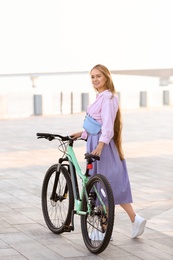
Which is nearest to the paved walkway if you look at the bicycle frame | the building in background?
the bicycle frame

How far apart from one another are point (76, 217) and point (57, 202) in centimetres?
63

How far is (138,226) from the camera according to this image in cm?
625

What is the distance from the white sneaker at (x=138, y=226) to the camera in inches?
245

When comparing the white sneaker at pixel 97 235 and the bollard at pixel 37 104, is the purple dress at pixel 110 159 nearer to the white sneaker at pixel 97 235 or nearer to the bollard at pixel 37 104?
the white sneaker at pixel 97 235

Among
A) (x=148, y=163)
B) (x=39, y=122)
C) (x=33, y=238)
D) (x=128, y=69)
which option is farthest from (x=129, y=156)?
(x=128, y=69)

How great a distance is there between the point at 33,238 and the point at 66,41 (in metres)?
27.2

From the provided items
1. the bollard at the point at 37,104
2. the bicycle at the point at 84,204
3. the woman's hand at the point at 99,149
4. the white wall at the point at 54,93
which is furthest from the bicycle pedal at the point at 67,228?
the bollard at the point at 37,104

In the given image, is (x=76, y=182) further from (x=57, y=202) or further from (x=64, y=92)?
(x=64, y=92)

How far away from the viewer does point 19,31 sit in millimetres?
33188

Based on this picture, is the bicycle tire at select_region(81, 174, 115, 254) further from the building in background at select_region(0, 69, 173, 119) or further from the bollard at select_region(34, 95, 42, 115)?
the bollard at select_region(34, 95, 42, 115)

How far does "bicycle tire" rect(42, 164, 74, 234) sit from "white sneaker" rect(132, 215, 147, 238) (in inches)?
21.8

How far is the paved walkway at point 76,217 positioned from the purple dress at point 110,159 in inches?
17.5

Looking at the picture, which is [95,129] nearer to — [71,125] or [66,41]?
[71,125]

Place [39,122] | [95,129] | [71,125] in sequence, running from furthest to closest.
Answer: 1. [39,122]
2. [71,125]
3. [95,129]
